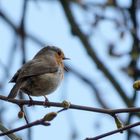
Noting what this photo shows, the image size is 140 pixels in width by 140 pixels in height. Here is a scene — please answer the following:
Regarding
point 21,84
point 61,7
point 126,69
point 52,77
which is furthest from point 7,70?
point 126,69

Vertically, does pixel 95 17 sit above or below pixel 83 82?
above

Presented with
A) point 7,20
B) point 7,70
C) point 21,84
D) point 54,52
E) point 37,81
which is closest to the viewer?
point 21,84

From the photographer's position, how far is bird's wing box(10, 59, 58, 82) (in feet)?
14.1

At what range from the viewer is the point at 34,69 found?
4480 mm

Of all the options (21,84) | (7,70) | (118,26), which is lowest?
(21,84)

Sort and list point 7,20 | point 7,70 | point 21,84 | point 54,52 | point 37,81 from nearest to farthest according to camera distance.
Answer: point 21,84 → point 37,81 → point 7,70 → point 54,52 → point 7,20

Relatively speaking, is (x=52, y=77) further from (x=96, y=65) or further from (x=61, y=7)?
(x=61, y=7)

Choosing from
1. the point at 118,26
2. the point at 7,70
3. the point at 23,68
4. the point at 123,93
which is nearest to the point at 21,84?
the point at 23,68

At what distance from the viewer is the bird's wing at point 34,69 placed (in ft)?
14.1

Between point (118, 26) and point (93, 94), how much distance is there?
803 mm

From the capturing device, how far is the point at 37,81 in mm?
4520

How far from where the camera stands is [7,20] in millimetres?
6016

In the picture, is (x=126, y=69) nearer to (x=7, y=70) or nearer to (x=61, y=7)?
(x=61, y=7)

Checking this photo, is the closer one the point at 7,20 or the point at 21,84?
the point at 21,84
